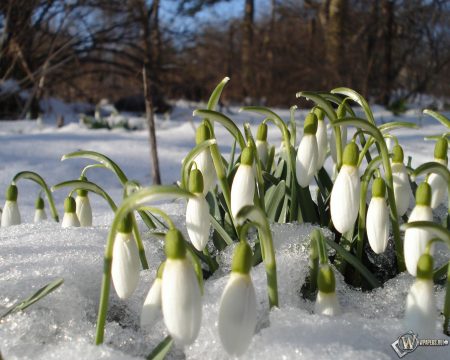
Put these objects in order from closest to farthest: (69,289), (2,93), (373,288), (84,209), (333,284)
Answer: (333,284), (69,289), (373,288), (84,209), (2,93)

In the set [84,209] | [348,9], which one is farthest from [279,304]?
[348,9]

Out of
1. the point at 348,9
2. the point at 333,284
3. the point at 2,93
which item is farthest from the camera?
the point at 348,9

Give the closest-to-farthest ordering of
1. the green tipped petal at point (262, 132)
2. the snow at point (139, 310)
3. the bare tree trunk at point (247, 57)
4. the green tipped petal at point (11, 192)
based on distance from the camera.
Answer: the snow at point (139, 310) < the green tipped petal at point (262, 132) < the green tipped petal at point (11, 192) < the bare tree trunk at point (247, 57)

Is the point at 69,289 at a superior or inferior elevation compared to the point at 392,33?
inferior

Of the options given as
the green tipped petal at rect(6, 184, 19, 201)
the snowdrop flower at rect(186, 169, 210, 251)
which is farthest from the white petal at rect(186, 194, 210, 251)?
the green tipped petal at rect(6, 184, 19, 201)

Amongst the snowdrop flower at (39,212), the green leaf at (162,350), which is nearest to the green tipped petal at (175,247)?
the green leaf at (162,350)

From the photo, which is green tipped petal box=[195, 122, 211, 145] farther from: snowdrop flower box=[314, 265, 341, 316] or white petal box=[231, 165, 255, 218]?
snowdrop flower box=[314, 265, 341, 316]

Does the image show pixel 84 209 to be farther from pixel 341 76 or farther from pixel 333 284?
pixel 341 76

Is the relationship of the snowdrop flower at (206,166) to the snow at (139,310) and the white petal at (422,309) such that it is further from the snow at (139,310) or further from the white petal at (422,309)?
the white petal at (422,309)
